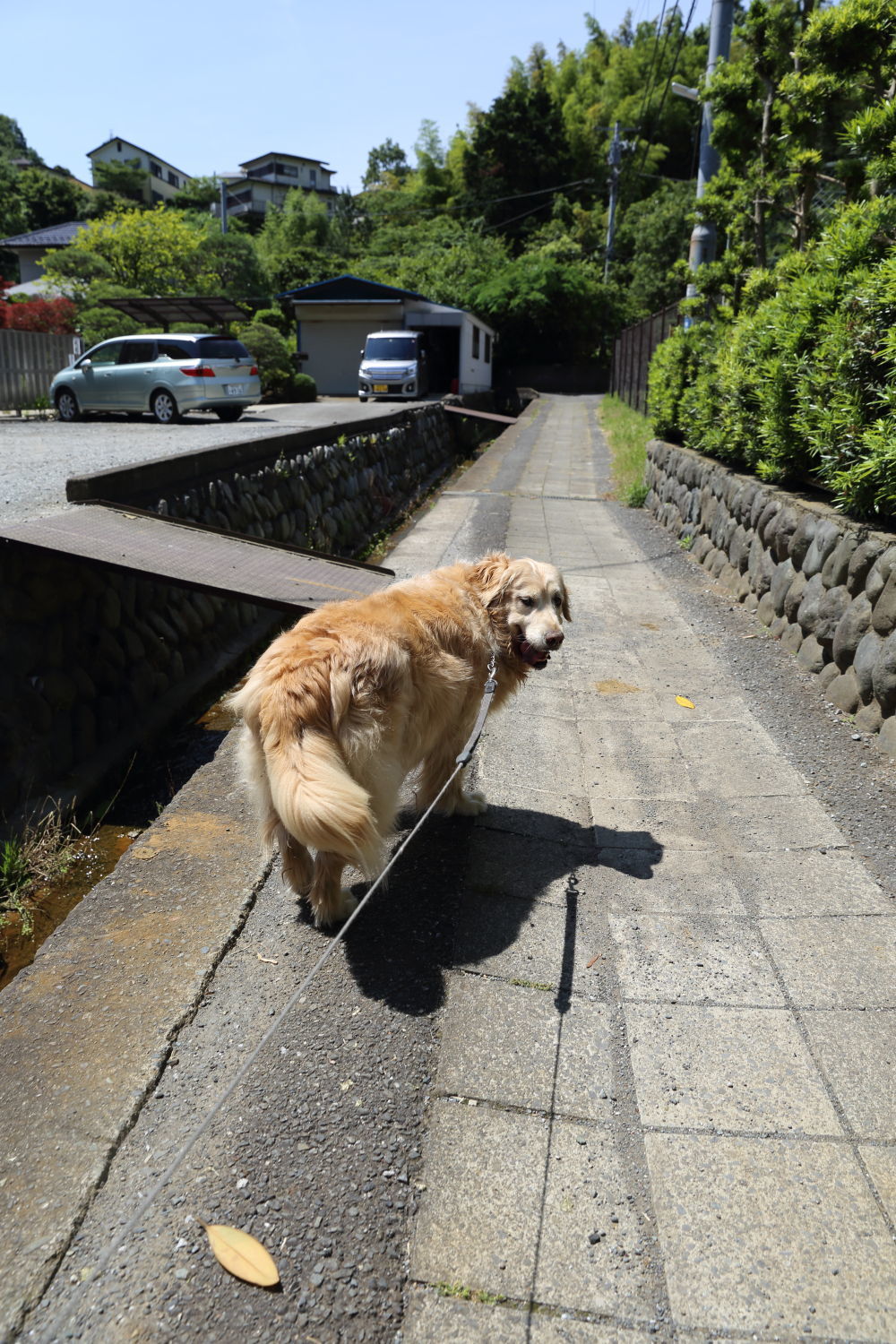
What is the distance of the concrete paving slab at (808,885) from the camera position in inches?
126

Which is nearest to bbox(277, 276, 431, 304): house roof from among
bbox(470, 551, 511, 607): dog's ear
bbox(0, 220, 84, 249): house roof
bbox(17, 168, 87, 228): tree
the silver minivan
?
the silver minivan

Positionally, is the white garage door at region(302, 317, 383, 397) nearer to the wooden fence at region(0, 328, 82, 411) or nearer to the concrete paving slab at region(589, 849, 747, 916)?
the wooden fence at region(0, 328, 82, 411)

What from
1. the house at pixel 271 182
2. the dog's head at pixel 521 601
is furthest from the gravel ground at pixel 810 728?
the house at pixel 271 182

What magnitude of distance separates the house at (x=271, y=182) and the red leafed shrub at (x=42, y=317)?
80.0 metres

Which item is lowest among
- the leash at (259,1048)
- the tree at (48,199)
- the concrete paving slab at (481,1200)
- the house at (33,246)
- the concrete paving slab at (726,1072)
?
the concrete paving slab at (726,1072)

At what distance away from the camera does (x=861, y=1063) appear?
243 cm

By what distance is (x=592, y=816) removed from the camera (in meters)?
3.99

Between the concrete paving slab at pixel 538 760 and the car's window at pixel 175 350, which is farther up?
the car's window at pixel 175 350

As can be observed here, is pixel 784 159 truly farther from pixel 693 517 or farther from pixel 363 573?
pixel 363 573

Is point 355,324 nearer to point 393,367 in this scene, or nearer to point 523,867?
point 393,367

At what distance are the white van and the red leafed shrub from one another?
9.02 metres

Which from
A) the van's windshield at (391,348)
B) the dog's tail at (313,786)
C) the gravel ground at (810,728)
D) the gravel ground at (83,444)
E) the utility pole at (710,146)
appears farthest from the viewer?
the van's windshield at (391,348)

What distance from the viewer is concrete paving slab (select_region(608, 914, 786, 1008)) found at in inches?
108

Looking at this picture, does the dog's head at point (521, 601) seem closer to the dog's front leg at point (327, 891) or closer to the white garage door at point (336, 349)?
the dog's front leg at point (327, 891)
